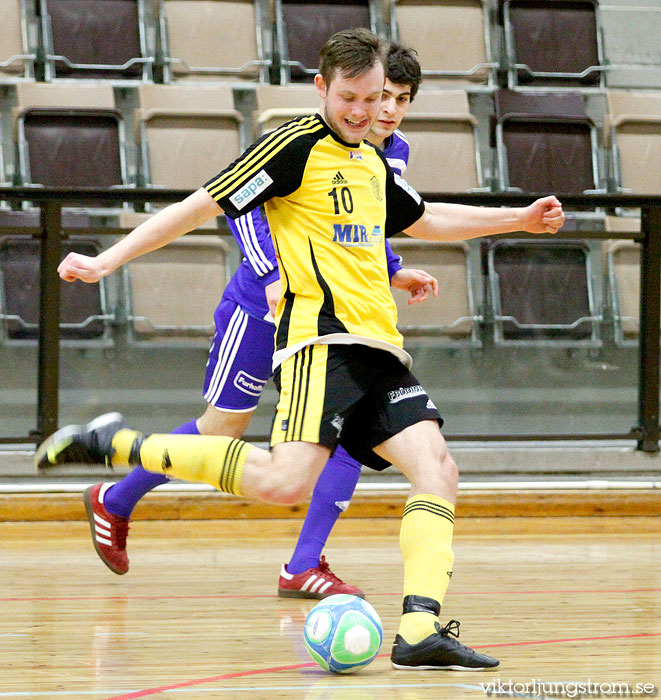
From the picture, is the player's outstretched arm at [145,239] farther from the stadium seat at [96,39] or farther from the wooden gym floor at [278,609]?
the stadium seat at [96,39]

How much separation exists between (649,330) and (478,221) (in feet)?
8.52

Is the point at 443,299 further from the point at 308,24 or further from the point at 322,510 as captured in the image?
the point at 308,24

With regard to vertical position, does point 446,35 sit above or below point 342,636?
above

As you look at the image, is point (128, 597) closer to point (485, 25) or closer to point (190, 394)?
point (190, 394)

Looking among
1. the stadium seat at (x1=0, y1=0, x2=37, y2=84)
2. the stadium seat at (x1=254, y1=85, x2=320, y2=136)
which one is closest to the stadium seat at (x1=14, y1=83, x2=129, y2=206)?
the stadium seat at (x1=0, y1=0, x2=37, y2=84)

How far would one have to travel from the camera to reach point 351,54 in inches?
101

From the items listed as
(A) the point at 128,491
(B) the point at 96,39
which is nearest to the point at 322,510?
(A) the point at 128,491

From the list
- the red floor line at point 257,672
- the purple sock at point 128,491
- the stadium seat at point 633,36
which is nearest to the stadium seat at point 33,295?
the purple sock at point 128,491

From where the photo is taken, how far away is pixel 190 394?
16.4 feet

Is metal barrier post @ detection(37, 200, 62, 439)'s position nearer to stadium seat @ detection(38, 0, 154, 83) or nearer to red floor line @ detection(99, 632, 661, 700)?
stadium seat @ detection(38, 0, 154, 83)

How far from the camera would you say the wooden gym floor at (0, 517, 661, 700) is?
230 centimetres

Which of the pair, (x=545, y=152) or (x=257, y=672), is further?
(x=545, y=152)

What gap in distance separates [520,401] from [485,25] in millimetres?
3086

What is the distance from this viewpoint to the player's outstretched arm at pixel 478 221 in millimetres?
2914
